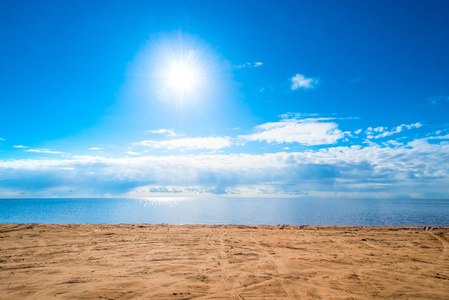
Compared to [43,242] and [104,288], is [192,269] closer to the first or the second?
[104,288]

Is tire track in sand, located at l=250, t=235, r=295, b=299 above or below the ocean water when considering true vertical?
above

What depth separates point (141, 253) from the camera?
33.4ft

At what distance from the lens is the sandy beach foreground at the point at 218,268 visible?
6410 millimetres

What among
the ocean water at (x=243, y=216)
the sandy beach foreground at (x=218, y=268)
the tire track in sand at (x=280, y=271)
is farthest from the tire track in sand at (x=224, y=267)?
the ocean water at (x=243, y=216)

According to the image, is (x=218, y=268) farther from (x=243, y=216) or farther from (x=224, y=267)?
(x=243, y=216)

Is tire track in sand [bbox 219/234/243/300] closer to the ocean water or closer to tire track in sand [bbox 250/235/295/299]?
tire track in sand [bbox 250/235/295/299]

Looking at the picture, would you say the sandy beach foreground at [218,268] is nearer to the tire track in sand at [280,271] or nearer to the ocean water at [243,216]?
the tire track in sand at [280,271]

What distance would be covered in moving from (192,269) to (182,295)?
208 cm

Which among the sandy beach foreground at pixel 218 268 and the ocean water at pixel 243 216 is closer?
the sandy beach foreground at pixel 218 268

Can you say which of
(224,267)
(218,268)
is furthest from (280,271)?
(218,268)

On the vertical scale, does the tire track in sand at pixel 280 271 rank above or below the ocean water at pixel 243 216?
above

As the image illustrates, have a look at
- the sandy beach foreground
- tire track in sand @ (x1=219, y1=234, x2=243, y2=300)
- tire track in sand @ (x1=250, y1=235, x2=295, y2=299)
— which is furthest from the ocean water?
tire track in sand @ (x1=250, y1=235, x2=295, y2=299)

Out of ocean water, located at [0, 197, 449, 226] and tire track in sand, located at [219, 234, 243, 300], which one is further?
ocean water, located at [0, 197, 449, 226]

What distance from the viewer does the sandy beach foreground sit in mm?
6410
